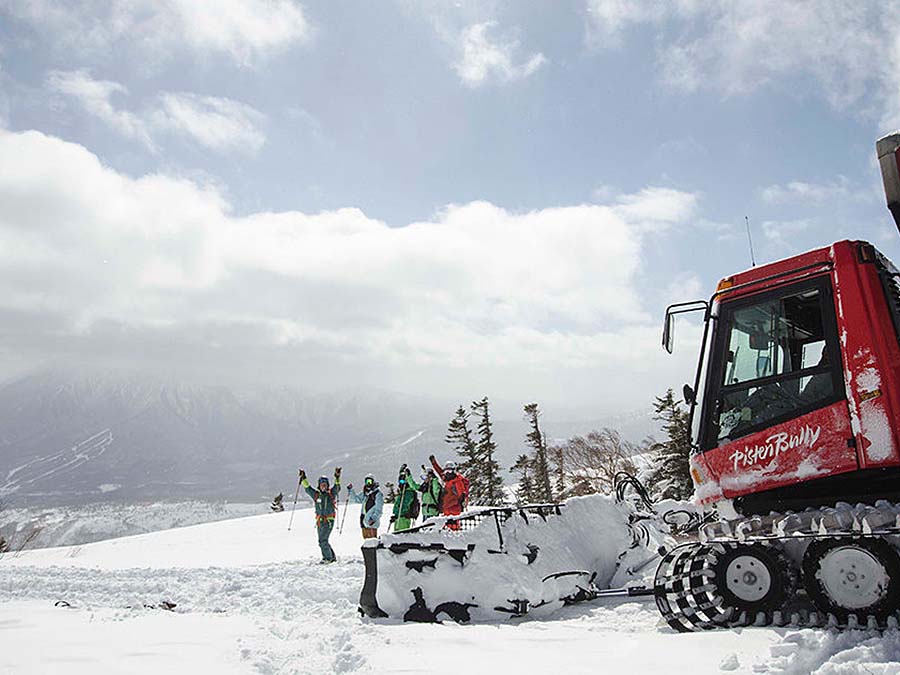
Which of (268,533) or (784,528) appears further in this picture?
(268,533)

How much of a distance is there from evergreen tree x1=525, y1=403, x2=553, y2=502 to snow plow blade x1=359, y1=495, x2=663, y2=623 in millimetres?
21730

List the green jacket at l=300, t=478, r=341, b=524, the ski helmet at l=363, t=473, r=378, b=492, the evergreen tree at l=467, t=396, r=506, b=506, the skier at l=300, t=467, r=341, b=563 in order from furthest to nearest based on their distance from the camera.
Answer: the evergreen tree at l=467, t=396, r=506, b=506 → the green jacket at l=300, t=478, r=341, b=524 → the skier at l=300, t=467, r=341, b=563 → the ski helmet at l=363, t=473, r=378, b=492

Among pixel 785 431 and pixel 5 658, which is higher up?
pixel 785 431

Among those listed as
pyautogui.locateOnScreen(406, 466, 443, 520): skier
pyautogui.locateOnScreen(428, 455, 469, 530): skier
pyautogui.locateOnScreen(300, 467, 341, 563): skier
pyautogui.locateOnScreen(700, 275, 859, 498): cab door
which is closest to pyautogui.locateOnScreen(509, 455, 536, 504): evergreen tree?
pyautogui.locateOnScreen(300, 467, 341, 563): skier

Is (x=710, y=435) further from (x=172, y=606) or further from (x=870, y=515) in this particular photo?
(x=172, y=606)

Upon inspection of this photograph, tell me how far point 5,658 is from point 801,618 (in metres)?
5.66

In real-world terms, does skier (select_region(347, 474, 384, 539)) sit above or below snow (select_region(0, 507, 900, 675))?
above

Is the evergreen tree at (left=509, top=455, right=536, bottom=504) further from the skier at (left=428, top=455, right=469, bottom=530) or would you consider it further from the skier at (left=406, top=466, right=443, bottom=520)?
the skier at (left=428, top=455, right=469, bottom=530)

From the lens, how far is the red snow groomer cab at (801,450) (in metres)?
4.76

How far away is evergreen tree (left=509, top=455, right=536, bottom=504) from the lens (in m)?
29.4

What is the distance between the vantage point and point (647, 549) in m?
8.25

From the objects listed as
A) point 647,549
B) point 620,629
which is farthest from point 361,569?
point 620,629

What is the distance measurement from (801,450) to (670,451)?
50.7 ft

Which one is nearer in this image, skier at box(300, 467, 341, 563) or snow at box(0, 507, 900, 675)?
snow at box(0, 507, 900, 675)
